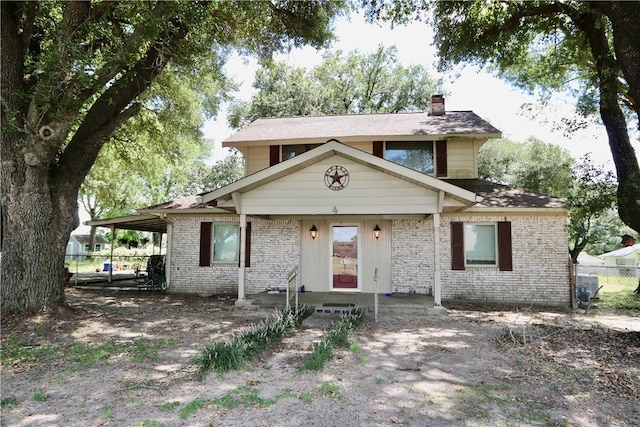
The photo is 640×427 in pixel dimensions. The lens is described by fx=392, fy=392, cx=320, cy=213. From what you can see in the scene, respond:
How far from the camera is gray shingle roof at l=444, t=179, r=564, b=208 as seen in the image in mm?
10508

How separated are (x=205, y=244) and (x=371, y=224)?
202 inches

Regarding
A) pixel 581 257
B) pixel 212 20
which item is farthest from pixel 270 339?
pixel 581 257

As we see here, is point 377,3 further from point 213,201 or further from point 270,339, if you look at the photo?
point 270,339

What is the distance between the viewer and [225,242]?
1223cm

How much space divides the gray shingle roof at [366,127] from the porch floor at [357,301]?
4787 millimetres

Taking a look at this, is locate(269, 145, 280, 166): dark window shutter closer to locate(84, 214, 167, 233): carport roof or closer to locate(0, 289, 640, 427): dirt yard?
locate(84, 214, 167, 233): carport roof

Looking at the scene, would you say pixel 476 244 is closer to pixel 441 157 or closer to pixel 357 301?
pixel 441 157

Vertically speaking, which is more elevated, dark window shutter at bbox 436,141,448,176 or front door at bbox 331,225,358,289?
dark window shutter at bbox 436,141,448,176

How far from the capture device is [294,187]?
359 inches

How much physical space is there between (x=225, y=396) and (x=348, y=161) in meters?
5.99

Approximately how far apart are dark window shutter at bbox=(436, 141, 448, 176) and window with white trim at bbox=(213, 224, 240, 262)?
6530 millimetres

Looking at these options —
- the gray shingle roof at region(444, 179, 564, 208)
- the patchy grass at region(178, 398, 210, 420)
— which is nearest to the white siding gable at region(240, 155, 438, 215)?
the gray shingle roof at region(444, 179, 564, 208)

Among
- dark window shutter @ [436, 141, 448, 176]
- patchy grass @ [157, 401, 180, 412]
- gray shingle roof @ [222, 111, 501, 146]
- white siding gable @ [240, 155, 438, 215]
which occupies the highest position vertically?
gray shingle roof @ [222, 111, 501, 146]

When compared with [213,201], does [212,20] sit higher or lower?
higher
